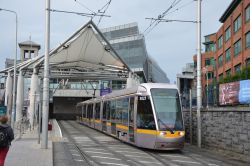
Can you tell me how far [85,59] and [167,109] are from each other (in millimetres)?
29658

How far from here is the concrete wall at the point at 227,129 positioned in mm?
15633

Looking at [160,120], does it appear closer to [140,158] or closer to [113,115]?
[140,158]

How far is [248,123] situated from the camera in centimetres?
1538

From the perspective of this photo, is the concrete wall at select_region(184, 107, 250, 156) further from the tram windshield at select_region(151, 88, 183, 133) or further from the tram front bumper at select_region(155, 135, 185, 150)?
the tram front bumper at select_region(155, 135, 185, 150)

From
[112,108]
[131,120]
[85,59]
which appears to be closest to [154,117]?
[131,120]

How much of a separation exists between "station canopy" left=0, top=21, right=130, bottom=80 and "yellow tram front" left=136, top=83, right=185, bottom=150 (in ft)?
70.5

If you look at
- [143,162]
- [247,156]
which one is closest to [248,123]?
[247,156]

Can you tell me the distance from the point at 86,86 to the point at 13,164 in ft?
219

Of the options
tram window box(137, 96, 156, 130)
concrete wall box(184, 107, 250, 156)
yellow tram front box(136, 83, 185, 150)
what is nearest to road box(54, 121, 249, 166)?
yellow tram front box(136, 83, 185, 150)

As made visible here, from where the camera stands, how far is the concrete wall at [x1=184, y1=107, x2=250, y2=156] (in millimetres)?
15633

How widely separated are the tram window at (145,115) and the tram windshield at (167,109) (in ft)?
0.91

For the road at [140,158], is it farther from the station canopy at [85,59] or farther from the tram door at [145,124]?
the station canopy at [85,59]

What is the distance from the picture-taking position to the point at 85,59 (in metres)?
46.7

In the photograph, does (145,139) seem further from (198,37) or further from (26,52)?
(26,52)
